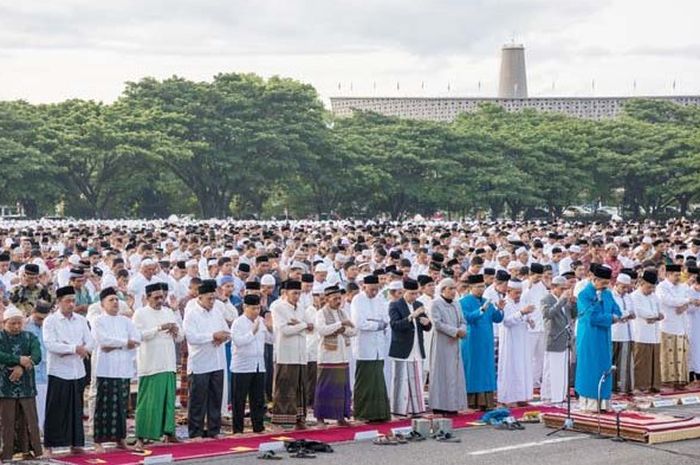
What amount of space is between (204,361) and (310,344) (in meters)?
1.75

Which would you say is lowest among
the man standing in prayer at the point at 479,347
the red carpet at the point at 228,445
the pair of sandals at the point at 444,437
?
the red carpet at the point at 228,445

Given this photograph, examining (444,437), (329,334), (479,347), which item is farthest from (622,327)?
(329,334)

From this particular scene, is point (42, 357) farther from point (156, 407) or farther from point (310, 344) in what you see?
point (310, 344)

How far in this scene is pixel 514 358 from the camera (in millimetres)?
14891

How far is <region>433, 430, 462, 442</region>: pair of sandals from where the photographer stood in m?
12.2

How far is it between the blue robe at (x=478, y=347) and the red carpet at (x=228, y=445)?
1.82ft

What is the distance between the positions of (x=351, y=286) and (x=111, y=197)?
3788cm

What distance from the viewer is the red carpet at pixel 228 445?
11289 mm

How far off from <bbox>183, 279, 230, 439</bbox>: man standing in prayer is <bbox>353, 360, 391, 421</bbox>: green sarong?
5.57 feet

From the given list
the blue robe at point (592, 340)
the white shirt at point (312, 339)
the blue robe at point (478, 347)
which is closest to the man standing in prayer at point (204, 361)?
the white shirt at point (312, 339)

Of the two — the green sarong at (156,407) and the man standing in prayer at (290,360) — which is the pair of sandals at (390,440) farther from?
the green sarong at (156,407)

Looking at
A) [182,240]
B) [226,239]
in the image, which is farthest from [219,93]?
[182,240]

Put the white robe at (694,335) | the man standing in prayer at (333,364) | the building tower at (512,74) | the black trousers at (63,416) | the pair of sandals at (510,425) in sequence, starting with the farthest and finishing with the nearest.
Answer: the building tower at (512,74) → the white robe at (694,335) → the man standing in prayer at (333,364) → the pair of sandals at (510,425) → the black trousers at (63,416)

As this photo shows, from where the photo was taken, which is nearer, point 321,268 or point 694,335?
point 321,268
